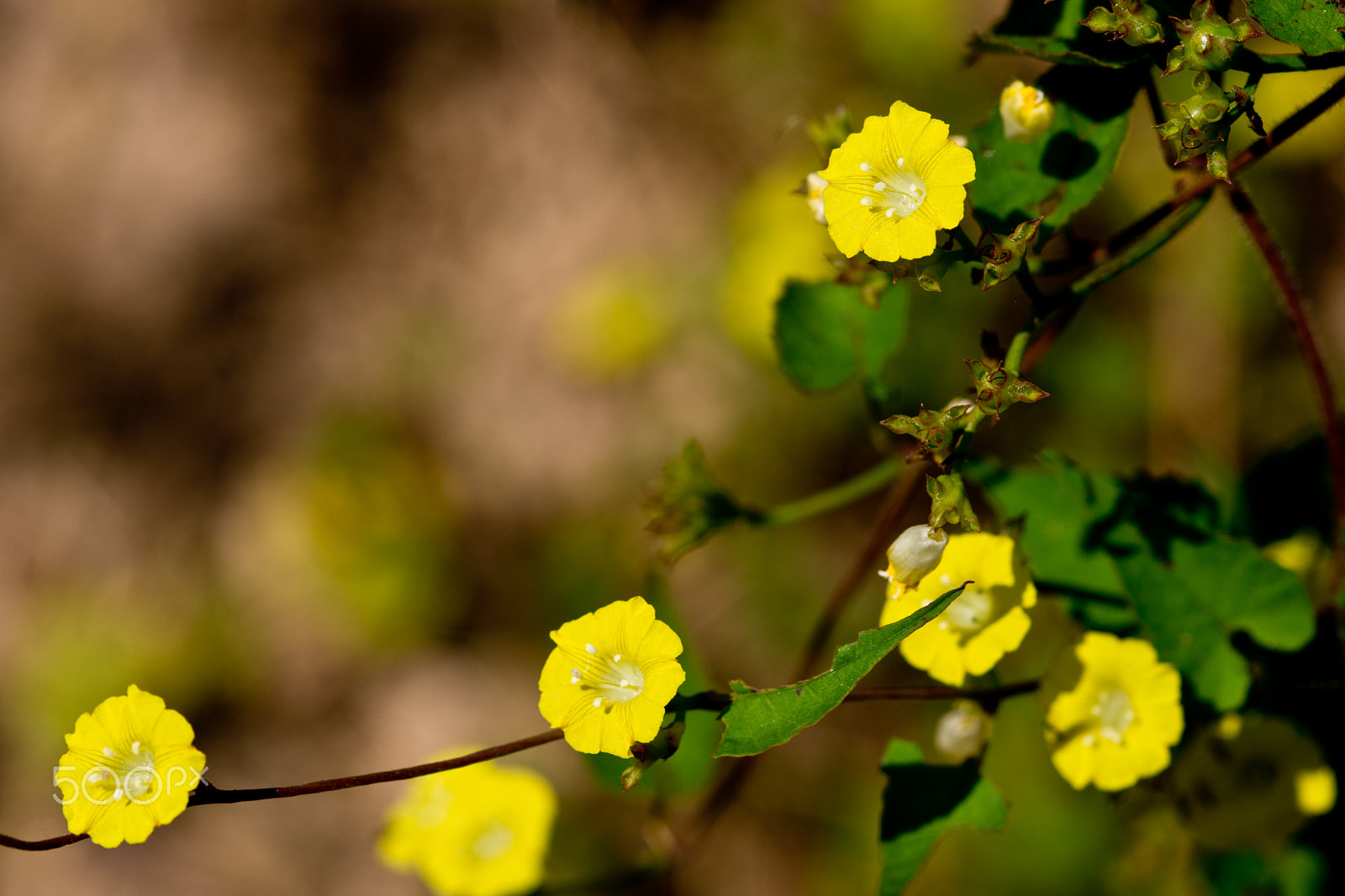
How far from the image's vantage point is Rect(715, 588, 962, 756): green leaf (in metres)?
1.16

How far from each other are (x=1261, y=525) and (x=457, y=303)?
12.8 ft

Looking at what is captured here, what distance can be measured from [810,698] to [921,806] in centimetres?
49

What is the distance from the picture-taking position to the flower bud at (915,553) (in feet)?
4.45

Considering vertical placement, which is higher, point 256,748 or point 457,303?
point 457,303

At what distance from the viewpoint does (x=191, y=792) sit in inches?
53.9

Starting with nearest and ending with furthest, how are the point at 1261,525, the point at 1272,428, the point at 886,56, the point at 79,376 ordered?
the point at 1261,525
the point at 1272,428
the point at 886,56
the point at 79,376

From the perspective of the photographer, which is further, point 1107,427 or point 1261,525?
point 1107,427

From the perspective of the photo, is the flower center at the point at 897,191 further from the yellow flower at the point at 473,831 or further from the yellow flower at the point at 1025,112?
the yellow flower at the point at 473,831

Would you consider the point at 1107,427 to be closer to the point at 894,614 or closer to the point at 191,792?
the point at 894,614

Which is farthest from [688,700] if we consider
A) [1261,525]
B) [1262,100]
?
[1262,100]

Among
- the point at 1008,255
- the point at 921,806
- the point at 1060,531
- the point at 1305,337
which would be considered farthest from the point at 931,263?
the point at 921,806

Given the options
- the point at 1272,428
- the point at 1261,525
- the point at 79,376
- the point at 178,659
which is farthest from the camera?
the point at 79,376

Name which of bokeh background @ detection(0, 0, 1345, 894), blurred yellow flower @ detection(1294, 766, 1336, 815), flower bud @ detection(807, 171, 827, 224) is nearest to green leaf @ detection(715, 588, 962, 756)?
flower bud @ detection(807, 171, 827, 224)

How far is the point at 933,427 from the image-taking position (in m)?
1.34
